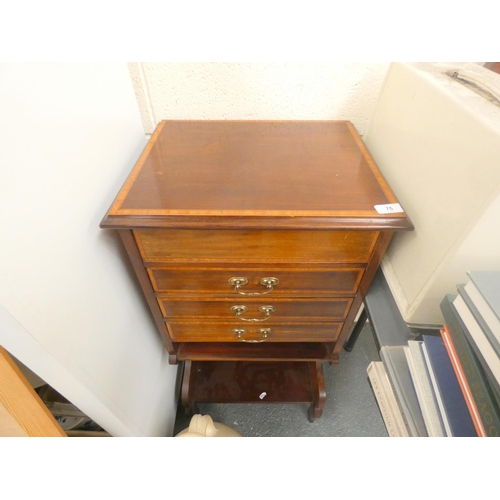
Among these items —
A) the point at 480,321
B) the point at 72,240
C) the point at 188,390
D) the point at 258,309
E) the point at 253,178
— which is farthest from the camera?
the point at 188,390

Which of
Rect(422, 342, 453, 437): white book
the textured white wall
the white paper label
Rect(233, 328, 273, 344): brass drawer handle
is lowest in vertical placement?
Rect(422, 342, 453, 437): white book

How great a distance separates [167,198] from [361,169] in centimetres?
41

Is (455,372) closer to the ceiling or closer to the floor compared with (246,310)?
closer to the floor

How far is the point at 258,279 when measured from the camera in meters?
0.60

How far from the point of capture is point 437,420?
0.42 metres

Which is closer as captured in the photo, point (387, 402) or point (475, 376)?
point (475, 376)

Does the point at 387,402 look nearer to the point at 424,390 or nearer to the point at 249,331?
the point at 424,390

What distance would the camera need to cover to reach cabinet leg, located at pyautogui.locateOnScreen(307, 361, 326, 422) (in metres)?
0.88

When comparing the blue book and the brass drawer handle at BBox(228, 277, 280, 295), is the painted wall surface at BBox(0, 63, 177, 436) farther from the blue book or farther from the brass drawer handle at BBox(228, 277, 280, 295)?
the blue book

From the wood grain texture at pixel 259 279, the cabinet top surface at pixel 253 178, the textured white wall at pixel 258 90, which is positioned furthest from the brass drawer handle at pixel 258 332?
the textured white wall at pixel 258 90

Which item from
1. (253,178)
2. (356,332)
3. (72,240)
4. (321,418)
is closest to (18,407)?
(72,240)

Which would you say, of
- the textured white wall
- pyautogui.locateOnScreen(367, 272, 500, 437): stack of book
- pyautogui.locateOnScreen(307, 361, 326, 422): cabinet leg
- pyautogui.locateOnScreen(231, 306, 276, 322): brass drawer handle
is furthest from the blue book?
the textured white wall
